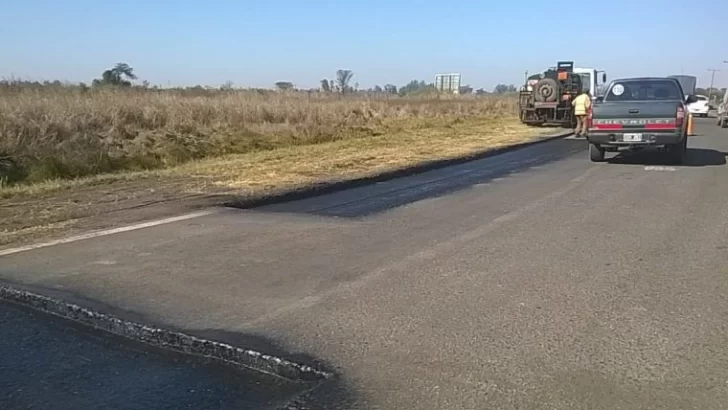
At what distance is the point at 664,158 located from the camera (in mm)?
16609

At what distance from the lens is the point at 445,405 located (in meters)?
3.67

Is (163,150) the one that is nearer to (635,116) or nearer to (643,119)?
(635,116)

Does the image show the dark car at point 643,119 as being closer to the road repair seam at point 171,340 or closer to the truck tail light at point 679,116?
the truck tail light at point 679,116

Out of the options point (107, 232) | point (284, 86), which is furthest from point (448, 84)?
point (107, 232)

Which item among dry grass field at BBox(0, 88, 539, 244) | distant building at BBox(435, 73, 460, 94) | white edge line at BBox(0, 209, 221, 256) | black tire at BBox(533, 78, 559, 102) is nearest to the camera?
white edge line at BBox(0, 209, 221, 256)

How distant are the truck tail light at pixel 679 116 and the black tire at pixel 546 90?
49.5 ft

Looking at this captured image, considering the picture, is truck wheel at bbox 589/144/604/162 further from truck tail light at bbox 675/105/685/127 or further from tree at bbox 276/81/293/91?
Result: tree at bbox 276/81/293/91

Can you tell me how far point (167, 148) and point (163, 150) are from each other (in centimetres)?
26

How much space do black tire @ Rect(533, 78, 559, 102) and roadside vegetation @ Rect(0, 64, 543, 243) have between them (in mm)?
2821

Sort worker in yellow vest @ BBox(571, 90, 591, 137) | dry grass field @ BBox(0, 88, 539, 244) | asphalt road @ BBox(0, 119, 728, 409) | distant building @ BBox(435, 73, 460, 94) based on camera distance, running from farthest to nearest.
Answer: distant building @ BBox(435, 73, 460, 94)
worker in yellow vest @ BBox(571, 90, 591, 137)
dry grass field @ BBox(0, 88, 539, 244)
asphalt road @ BBox(0, 119, 728, 409)

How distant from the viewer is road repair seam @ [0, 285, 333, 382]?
4215 millimetres

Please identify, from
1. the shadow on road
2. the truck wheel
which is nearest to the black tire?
the shadow on road

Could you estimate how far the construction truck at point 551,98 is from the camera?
2992 cm

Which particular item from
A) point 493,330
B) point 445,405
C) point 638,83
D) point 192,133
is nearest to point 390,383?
point 445,405
